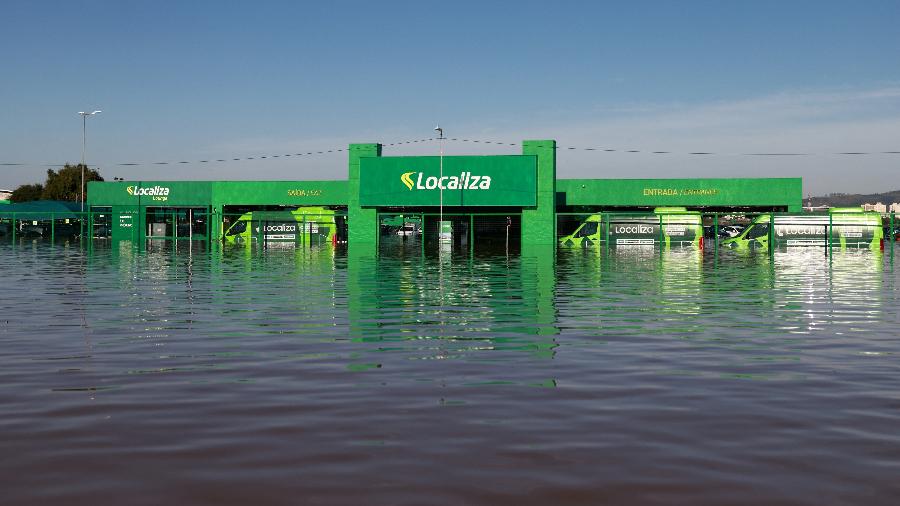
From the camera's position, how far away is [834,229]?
53812 millimetres

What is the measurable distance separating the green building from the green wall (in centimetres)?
7

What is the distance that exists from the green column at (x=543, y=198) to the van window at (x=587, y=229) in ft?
5.43

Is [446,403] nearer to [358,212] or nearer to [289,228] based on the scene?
[358,212]

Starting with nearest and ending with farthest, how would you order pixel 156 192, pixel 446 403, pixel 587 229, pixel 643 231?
pixel 446 403
pixel 643 231
pixel 587 229
pixel 156 192

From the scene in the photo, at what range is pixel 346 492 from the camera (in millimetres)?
5039

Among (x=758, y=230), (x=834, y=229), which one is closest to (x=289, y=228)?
(x=758, y=230)

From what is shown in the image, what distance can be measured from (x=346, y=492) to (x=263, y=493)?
444 mm

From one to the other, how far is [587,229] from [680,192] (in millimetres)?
13695

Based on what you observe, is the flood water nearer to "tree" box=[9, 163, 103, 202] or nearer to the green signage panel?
the green signage panel

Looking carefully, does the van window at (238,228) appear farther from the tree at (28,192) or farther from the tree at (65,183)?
the tree at (28,192)

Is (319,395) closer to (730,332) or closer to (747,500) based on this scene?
(747,500)

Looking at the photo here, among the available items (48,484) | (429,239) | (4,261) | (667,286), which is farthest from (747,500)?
(429,239)

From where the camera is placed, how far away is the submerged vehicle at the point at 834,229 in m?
53.2

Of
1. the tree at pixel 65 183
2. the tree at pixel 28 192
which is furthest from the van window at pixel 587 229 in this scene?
the tree at pixel 28 192
